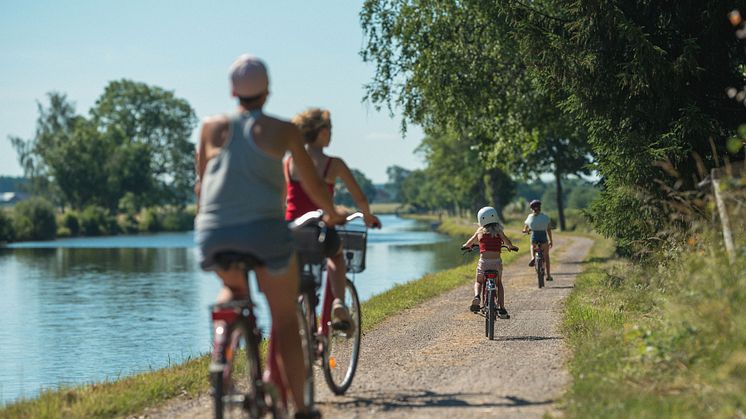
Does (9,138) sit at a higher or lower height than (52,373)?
higher

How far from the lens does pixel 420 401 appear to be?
679cm

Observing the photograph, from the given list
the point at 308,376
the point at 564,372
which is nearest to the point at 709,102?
the point at 564,372

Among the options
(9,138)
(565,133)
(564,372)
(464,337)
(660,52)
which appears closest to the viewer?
(564,372)

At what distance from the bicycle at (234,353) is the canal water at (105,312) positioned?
3949 millimetres

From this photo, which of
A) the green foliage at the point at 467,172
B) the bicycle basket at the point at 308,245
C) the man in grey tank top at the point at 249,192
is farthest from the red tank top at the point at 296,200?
the green foliage at the point at 467,172

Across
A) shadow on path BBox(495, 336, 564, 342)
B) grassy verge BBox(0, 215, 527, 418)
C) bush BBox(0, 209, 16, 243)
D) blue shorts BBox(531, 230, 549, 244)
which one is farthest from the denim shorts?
bush BBox(0, 209, 16, 243)

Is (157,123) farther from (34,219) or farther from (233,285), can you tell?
(233,285)

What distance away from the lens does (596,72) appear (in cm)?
1458

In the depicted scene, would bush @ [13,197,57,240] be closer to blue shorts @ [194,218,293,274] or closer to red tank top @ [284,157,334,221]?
red tank top @ [284,157,334,221]

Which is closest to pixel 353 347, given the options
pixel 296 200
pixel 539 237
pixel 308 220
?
pixel 296 200

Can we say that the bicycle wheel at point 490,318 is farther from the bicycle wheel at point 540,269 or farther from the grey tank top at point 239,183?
the bicycle wheel at point 540,269

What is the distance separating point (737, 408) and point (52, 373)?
36.0 ft

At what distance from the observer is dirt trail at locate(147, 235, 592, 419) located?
21.5 feet

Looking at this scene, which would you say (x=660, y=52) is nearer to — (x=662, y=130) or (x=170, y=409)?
(x=662, y=130)
